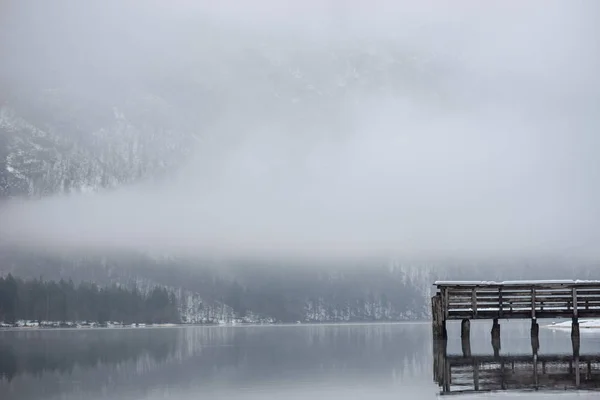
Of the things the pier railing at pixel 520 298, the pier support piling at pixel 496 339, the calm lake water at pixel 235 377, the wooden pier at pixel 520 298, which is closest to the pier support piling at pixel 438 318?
the wooden pier at pixel 520 298

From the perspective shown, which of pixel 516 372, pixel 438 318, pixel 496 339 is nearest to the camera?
pixel 516 372

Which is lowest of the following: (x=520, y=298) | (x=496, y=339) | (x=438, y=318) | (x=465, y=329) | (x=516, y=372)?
(x=516, y=372)

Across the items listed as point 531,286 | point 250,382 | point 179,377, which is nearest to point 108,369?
point 179,377

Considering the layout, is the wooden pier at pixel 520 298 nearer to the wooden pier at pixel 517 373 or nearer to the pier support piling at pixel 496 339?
the pier support piling at pixel 496 339

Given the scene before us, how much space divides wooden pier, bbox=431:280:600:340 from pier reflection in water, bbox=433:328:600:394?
478cm

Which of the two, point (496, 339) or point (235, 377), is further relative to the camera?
point (496, 339)

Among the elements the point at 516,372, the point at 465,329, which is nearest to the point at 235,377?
the point at 516,372

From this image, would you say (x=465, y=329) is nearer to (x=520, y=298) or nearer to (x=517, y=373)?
(x=520, y=298)

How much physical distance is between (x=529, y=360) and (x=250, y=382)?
15.9m

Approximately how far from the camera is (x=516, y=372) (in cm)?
4206

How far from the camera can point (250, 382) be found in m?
45.9

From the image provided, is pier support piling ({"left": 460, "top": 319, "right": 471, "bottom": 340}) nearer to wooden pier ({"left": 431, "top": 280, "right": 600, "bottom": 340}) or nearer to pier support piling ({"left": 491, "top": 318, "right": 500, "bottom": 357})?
wooden pier ({"left": 431, "top": 280, "right": 600, "bottom": 340})

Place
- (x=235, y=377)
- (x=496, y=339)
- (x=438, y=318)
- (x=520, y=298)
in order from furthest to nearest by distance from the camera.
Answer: (x=496, y=339) → (x=438, y=318) → (x=520, y=298) → (x=235, y=377)

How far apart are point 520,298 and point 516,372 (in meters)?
20.1
